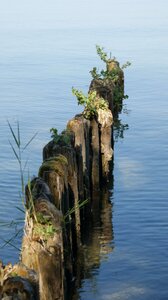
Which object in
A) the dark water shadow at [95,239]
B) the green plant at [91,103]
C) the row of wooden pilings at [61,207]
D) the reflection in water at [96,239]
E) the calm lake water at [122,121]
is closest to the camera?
the row of wooden pilings at [61,207]

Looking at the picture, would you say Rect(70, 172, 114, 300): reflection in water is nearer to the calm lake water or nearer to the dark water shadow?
the dark water shadow

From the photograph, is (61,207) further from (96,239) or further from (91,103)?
(91,103)

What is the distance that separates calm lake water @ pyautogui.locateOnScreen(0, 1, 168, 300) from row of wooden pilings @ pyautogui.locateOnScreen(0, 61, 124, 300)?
3.56ft

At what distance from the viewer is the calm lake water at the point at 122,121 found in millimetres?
20484

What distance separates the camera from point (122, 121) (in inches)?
1522

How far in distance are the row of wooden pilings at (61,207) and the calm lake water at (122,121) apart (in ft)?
3.56

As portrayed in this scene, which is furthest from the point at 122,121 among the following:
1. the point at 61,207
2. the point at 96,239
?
the point at 61,207

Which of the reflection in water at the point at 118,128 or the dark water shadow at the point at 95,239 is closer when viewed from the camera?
the dark water shadow at the point at 95,239

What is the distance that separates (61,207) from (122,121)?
21619mm

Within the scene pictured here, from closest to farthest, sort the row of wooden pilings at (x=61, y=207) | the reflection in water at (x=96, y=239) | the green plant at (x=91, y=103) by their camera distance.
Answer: the row of wooden pilings at (x=61, y=207) → the reflection in water at (x=96, y=239) → the green plant at (x=91, y=103)

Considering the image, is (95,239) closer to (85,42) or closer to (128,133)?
(128,133)

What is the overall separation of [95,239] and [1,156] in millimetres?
10351

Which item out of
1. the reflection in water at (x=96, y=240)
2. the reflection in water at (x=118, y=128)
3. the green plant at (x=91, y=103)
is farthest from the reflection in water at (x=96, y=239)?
the reflection in water at (x=118, y=128)

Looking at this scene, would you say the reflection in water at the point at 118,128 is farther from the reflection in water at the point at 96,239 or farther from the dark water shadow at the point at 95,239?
the reflection in water at the point at 96,239
